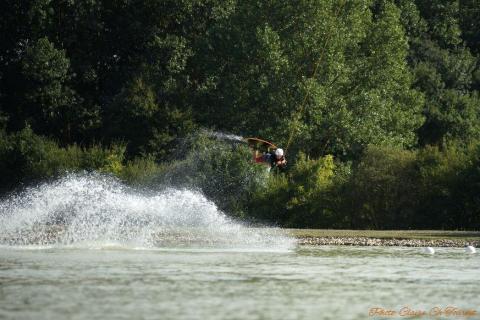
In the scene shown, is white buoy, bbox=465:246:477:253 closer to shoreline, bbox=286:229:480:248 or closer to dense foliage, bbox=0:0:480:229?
shoreline, bbox=286:229:480:248

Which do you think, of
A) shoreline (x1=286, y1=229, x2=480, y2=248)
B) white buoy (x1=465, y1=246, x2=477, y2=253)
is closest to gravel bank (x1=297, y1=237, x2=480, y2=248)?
shoreline (x1=286, y1=229, x2=480, y2=248)

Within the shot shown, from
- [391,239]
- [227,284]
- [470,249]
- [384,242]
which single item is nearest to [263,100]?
[391,239]

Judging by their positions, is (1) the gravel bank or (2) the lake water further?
(1) the gravel bank

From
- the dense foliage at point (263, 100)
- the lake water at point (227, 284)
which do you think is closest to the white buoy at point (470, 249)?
the lake water at point (227, 284)

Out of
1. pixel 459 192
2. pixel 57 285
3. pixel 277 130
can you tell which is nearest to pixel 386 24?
pixel 277 130

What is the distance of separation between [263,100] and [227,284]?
124 feet

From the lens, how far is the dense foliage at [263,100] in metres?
48.8

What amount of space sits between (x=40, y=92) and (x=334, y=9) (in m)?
18.0

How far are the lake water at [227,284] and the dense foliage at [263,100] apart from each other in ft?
55.1

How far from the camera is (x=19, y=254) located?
29.8m

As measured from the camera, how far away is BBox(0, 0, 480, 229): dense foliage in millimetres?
48781

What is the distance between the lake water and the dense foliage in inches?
661

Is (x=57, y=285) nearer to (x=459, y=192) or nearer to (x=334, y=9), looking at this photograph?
(x=459, y=192)

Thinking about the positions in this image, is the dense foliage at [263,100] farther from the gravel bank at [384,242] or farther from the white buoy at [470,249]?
the white buoy at [470,249]
